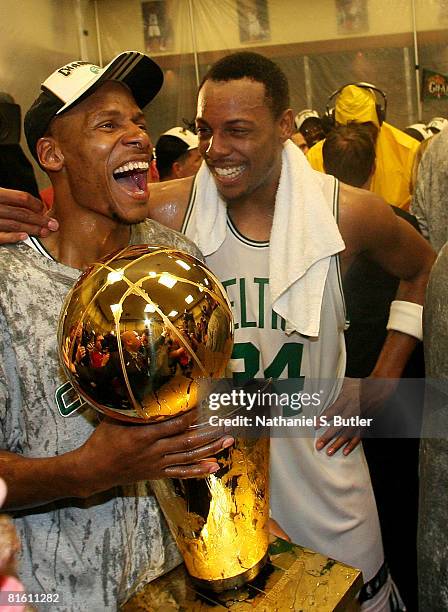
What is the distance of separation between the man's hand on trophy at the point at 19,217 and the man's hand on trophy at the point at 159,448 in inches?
11.1

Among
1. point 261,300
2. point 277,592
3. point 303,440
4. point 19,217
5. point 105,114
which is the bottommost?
point 303,440

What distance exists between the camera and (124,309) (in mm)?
516

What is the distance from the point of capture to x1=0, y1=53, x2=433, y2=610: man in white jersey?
1064mm

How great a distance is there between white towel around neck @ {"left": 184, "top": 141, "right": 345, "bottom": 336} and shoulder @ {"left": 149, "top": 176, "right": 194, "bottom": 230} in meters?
0.05

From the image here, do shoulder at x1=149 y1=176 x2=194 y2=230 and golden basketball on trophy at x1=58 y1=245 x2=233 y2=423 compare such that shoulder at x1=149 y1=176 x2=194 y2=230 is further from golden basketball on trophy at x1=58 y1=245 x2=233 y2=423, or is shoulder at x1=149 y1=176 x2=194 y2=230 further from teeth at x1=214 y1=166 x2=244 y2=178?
golden basketball on trophy at x1=58 y1=245 x2=233 y2=423

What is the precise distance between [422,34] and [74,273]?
102 cm

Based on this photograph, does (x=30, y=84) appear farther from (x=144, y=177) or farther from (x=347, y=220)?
(x=347, y=220)

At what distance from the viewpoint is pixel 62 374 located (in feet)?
2.27

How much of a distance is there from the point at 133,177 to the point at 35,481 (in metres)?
0.39

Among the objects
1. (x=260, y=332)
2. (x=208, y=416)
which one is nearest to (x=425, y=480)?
(x=208, y=416)

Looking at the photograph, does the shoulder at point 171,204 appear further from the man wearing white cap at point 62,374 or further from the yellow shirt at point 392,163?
the yellow shirt at point 392,163

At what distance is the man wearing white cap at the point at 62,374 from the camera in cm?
67

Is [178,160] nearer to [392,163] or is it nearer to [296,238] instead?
[392,163]

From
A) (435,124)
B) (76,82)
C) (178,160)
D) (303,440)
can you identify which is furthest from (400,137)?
(76,82)
